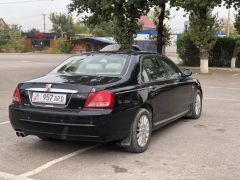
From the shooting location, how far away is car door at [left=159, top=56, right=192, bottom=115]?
7609 millimetres

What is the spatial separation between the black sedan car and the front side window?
32 cm

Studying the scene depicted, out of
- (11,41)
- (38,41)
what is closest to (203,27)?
(11,41)

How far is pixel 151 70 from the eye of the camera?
276 inches

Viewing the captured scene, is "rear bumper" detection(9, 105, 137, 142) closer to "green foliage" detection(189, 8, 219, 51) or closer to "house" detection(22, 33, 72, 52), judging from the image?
"green foliage" detection(189, 8, 219, 51)

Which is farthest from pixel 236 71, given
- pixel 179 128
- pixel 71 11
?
pixel 179 128

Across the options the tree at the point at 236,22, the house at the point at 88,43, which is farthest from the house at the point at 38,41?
the tree at the point at 236,22

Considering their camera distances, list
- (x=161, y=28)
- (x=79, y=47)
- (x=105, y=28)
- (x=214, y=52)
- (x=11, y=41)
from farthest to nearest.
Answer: (x=11, y=41) → (x=79, y=47) → (x=105, y=28) → (x=214, y=52) → (x=161, y=28)

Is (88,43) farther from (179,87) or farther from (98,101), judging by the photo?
(98,101)

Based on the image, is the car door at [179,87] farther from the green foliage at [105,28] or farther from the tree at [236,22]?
the green foliage at [105,28]

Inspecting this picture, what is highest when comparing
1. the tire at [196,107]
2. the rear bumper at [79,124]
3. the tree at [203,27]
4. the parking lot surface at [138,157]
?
the tree at [203,27]

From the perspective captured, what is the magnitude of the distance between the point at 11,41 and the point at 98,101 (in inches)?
2451

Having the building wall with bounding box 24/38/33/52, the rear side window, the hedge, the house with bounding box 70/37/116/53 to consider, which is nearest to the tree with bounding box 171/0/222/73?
the hedge

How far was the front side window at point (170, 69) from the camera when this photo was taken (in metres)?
7.60

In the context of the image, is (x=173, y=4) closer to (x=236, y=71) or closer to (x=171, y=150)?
(x=236, y=71)
